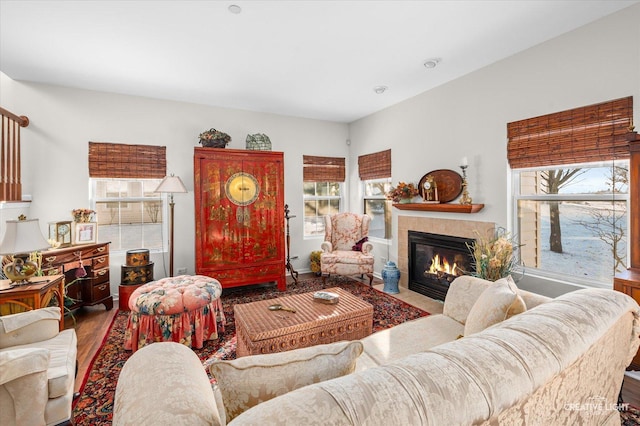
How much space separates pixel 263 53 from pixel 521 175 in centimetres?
294

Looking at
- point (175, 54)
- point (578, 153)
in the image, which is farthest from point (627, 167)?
point (175, 54)

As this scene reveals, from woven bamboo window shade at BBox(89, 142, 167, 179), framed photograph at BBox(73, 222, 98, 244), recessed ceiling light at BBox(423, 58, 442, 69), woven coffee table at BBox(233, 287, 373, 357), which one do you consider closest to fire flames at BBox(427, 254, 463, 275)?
woven coffee table at BBox(233, 287, 373, 357)

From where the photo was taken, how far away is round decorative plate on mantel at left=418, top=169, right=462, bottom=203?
3629 mm

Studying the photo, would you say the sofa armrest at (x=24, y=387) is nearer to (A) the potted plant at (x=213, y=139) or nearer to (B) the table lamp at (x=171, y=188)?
(B) the table lamp at (x=171, y=188)

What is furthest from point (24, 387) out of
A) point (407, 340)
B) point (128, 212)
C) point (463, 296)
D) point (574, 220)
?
point (574, 220)

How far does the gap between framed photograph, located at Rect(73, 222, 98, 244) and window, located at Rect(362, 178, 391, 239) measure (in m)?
3.97

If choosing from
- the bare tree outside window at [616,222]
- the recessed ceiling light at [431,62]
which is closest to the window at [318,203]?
the recessed ceiling light at [431,62]

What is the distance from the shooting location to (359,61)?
3.12m

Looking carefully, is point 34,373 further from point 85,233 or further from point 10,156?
point 10,156

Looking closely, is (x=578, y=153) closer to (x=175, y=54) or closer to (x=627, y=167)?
(x=627, y=167)

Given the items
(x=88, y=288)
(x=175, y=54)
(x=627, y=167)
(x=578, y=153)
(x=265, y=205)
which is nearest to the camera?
(x=627, y=167)

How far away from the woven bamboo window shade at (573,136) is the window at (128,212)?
4.50 metres

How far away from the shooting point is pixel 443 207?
3.61m

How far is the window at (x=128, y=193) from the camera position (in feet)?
12.8
